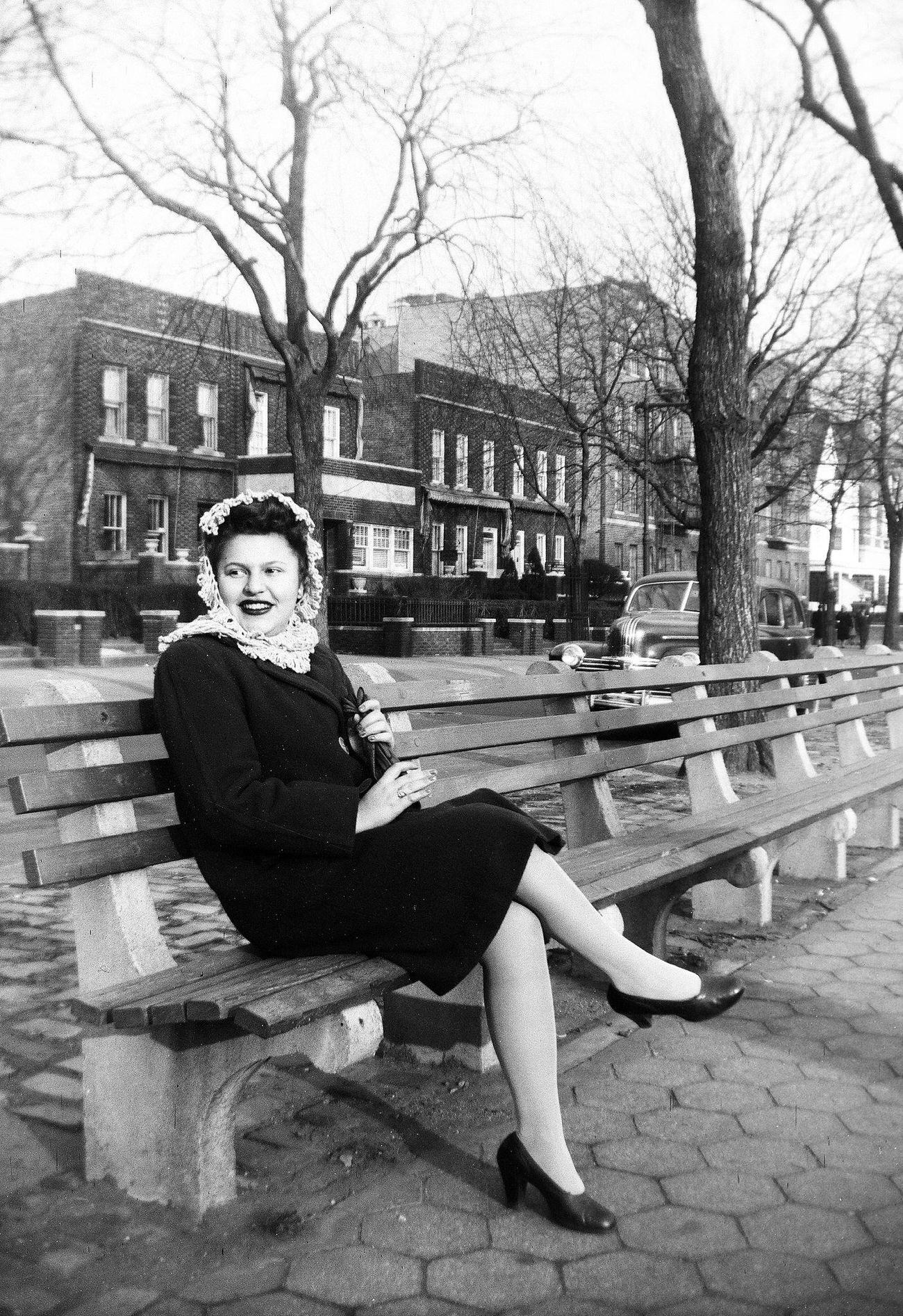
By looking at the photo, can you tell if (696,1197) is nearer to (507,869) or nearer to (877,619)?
(507,869)

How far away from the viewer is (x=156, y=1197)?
2889 millimetres

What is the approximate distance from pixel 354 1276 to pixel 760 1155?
1.12 meters

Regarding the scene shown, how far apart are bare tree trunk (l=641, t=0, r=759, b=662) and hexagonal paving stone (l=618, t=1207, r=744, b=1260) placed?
23.6ft

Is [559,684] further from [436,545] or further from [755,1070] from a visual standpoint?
[436,545]

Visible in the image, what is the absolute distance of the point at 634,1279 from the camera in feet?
8.59

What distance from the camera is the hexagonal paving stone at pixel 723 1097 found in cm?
356

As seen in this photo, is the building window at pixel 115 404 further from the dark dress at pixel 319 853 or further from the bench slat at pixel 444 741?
the dark dress at pixel 319 853

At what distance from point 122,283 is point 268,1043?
35.6 meters

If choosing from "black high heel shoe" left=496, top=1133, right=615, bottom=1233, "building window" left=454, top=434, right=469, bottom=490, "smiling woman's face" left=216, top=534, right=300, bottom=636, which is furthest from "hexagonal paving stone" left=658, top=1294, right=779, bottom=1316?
"building window" left=454, top=434, right=469, bottom=490

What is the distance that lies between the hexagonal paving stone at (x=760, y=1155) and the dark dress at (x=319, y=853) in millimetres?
886

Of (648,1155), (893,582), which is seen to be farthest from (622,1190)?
(893,582)

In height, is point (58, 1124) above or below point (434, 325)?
below

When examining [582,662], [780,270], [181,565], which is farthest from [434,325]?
[582,662]

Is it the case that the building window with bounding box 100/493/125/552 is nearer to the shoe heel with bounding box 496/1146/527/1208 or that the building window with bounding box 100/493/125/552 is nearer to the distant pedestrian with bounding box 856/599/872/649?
the distant pedestrian with bounding box 856/599/872/649
